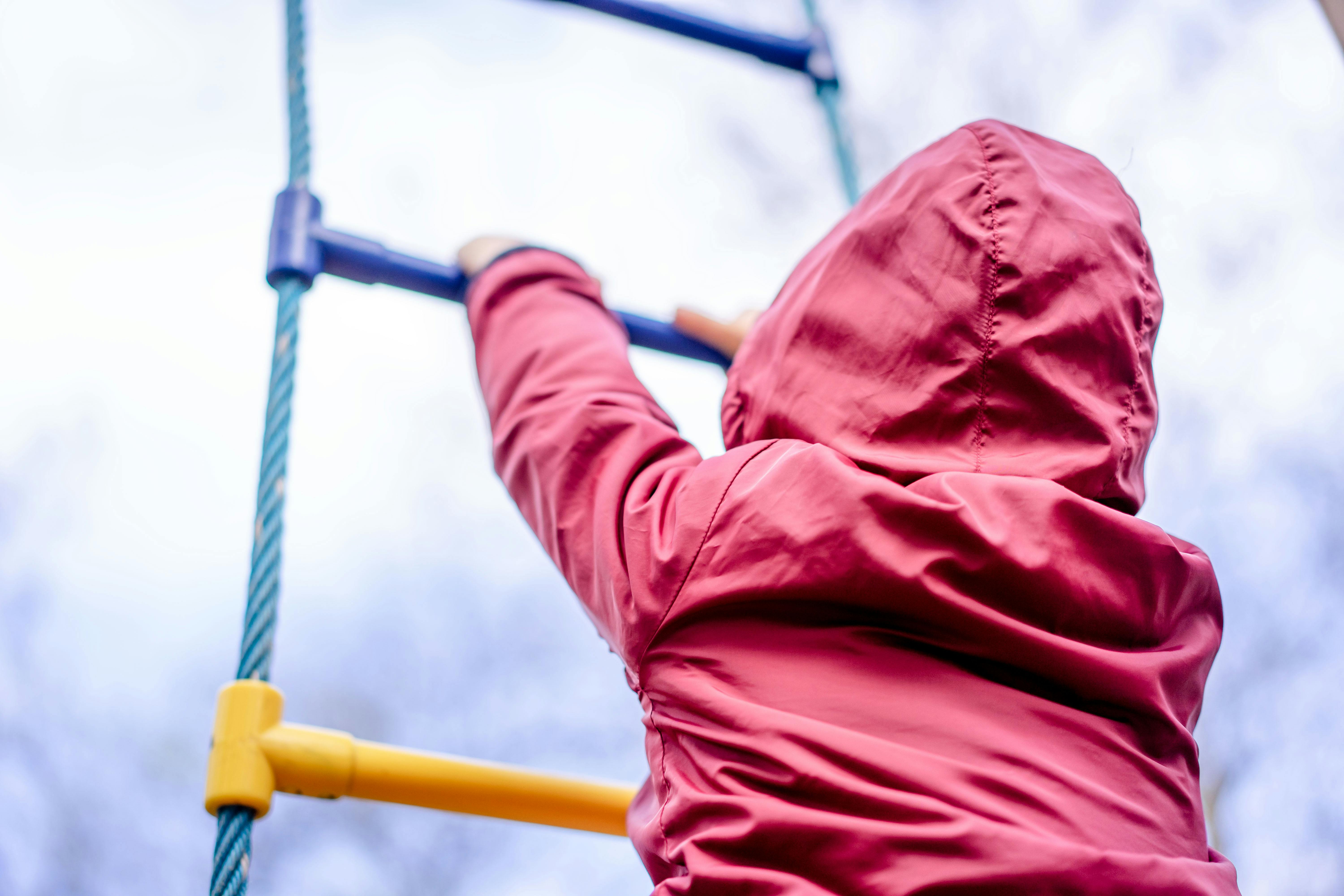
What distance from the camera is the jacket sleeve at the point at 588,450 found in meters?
0.50

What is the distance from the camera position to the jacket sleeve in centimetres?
50

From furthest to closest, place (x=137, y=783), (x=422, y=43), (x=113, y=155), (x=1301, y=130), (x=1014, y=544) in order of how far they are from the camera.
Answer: (x=422, y=43)
(x=1301, y=130)
(x=113, y=155)
(x=137, y=783)
(x=1014, y=544)

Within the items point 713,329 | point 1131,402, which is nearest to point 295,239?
point 713,329

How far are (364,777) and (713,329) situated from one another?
510mm

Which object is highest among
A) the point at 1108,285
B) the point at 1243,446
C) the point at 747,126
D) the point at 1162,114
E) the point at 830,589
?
the point at 747,126

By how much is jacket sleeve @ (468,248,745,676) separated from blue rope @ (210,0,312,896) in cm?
14

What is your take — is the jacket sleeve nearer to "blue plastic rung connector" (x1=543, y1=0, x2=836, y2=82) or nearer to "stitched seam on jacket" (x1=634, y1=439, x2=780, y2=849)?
"stitched seam on jacket" (x1=634, y1=439, x2=780, y2=849)

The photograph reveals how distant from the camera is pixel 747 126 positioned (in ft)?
5.08

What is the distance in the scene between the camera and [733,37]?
1.26 meters

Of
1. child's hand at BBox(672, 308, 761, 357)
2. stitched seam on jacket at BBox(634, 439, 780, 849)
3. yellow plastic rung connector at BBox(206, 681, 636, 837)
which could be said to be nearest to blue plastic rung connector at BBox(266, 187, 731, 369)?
child's hand at BBox(672, 308, 761, 357)

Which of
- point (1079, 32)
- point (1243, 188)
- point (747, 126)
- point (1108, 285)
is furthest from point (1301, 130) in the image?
point (1108, 285)

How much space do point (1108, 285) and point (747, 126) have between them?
1099 mm

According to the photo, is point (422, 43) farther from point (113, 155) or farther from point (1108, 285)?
point (1108, 285)

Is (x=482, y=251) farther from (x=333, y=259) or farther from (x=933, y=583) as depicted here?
(x=933, y=583)
